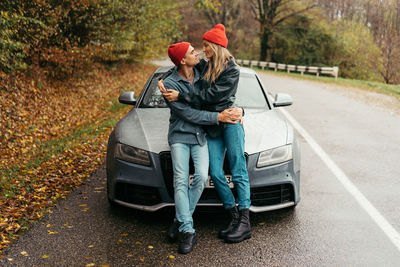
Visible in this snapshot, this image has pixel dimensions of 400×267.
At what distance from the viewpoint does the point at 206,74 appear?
165 inches

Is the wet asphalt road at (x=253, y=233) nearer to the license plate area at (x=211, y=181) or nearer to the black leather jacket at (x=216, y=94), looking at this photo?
the license plate area at (x=211, y=181)

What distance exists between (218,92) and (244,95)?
6.09 feet

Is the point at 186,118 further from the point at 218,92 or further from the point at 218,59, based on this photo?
the point at 218,59

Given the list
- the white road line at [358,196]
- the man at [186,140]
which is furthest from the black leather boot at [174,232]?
the white road line at [358,196]

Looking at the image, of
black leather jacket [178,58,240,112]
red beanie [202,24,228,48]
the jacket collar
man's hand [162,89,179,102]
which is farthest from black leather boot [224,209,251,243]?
red beanie [202,24,228,48]

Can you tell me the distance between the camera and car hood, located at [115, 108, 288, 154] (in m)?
4.48

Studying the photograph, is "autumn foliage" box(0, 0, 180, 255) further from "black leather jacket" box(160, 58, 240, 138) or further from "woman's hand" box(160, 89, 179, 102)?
"black leather jacket" box(160, 58, 240, 138)

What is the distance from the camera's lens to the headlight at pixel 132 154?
4.38 m

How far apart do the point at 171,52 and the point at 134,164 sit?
1.15 m

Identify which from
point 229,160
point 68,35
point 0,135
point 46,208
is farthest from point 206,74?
point 68,35

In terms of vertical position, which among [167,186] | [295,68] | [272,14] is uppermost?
[272,14]

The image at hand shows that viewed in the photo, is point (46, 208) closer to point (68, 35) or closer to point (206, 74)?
point (206, 74)

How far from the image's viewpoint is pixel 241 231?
4.16 m

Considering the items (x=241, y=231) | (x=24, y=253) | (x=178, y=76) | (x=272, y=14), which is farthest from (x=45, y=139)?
(x=272, y=14)
